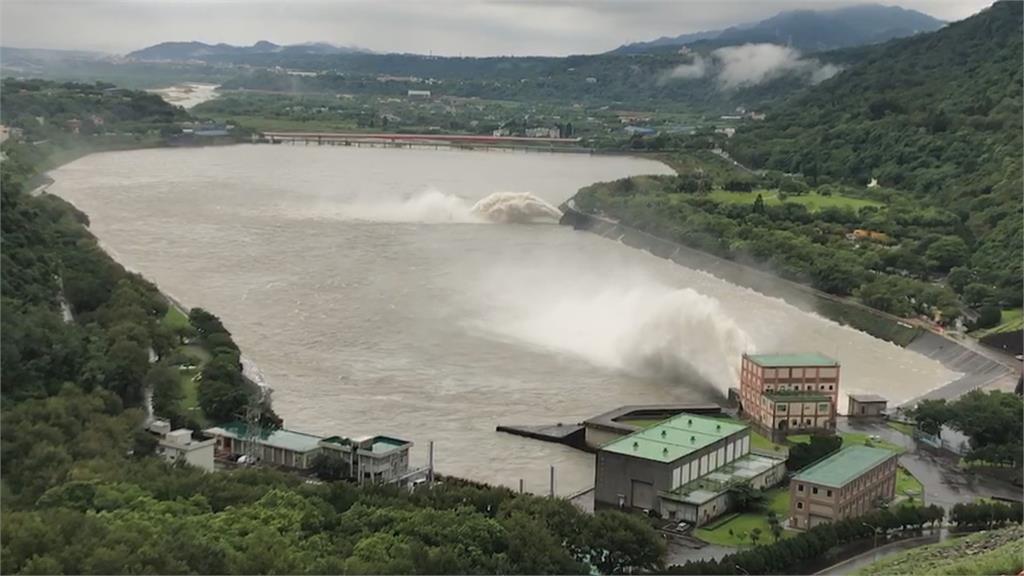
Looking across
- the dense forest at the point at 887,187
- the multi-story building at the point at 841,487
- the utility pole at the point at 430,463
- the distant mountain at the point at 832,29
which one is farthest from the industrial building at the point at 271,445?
the distant mountain at the point at 832,29

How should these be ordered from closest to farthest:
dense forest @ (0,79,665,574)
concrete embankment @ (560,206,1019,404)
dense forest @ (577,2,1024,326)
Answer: dense forest @ (0,79,665,574), concrete embankment @ (560,206,1019,404), dense forest @ (577,2,1024,326)

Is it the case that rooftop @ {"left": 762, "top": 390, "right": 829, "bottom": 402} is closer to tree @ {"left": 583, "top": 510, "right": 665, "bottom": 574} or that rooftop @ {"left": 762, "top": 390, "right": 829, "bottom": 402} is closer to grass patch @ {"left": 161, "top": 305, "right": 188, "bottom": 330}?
tree @ {"left": 583, "top": 510, "right": 665, "bottom": 574}

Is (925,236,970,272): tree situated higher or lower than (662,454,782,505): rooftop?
higher

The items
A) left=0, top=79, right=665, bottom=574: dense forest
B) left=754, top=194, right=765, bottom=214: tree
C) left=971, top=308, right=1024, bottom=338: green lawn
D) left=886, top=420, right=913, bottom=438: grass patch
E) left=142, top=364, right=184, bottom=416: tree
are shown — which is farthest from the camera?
left=754, top=194, right=765, bottom=214: tree

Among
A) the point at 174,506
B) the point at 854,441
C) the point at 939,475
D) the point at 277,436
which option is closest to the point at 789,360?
the point at 854,441

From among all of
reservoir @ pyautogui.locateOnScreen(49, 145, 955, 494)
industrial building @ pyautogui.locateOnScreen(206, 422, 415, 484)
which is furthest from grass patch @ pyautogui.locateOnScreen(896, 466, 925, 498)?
industrial building @ pyautogui.locateOnScreen(206, 422, 415, 484)

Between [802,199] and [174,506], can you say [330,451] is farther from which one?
[802,199]

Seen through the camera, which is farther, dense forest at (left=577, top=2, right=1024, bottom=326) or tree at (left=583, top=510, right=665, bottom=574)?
dense forest at (left=577, top=2, right=1024, bottom=326)
